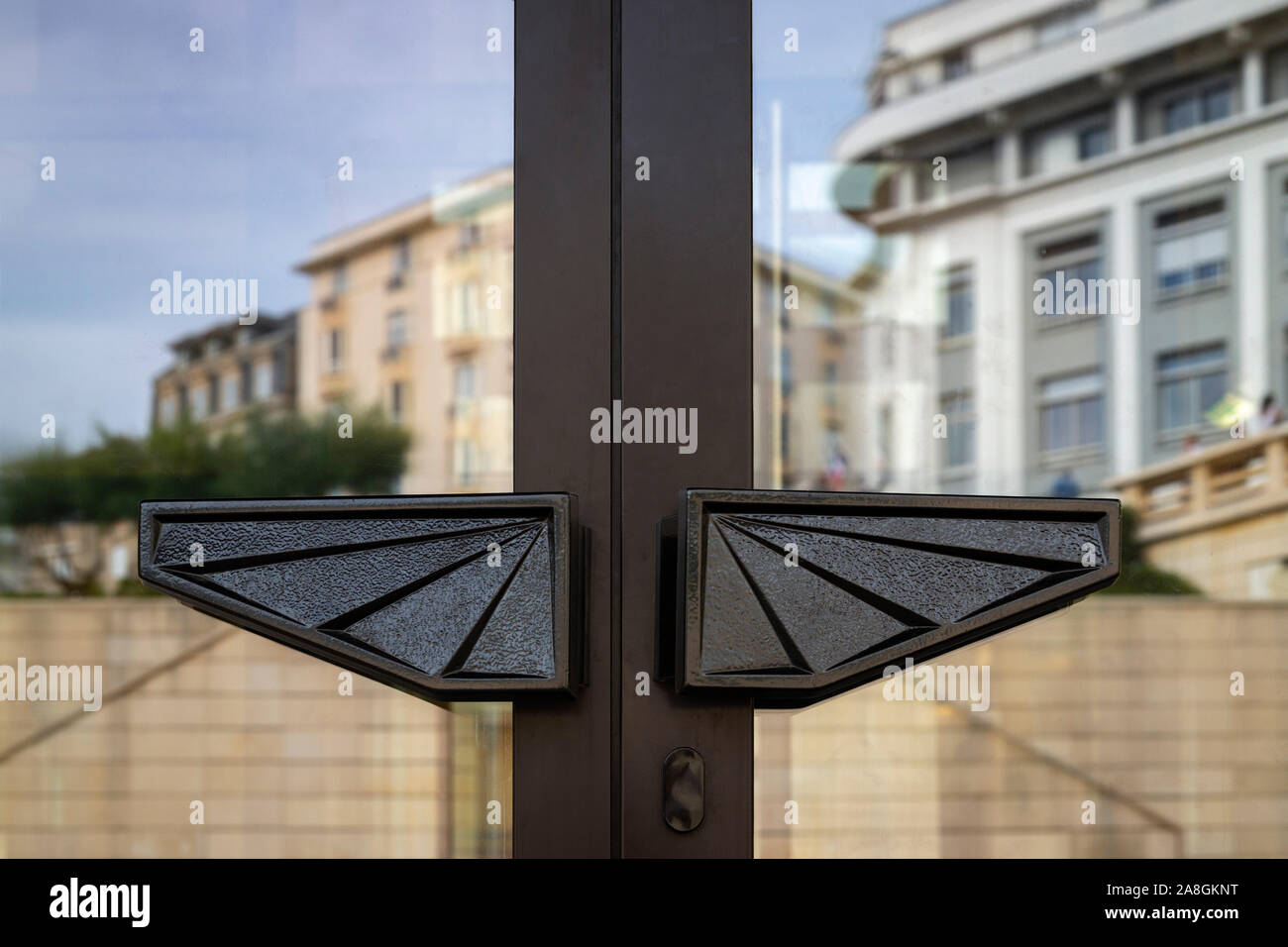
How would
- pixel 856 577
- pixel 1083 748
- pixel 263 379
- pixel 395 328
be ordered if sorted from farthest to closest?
pixel 1083 748
pixel 395 328
pixel 263 379
pixel 856 577

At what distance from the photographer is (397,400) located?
1.01 metres

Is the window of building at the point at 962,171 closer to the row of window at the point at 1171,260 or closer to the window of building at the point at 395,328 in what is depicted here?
the row of window at the point at 1171,260

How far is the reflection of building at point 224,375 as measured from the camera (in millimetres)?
1057

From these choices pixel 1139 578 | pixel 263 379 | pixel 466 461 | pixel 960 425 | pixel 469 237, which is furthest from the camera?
pixel 960 425

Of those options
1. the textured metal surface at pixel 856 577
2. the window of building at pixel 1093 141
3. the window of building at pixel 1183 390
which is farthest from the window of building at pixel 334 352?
the window of building at pixel 1093 141

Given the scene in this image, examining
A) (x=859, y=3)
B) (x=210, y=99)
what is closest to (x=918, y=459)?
(x=859, y=3)

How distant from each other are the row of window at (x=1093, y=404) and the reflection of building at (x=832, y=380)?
0.13m

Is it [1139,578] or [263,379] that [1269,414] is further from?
[263,379]

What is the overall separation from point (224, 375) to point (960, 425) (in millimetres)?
1195

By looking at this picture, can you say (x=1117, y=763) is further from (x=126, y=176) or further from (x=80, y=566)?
(x=126, y=176)

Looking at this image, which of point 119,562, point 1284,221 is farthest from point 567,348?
point 1284,221
